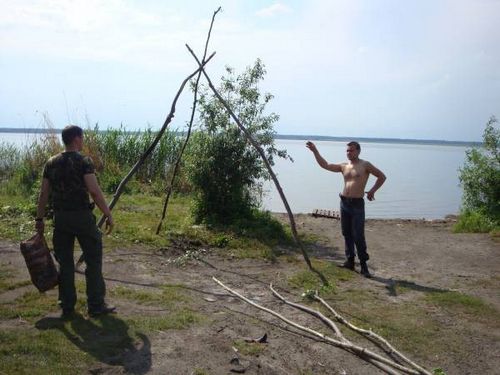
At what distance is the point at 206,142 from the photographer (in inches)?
427

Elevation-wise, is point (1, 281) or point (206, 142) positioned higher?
point (206, 142)

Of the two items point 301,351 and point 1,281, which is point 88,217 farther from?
point 301,351

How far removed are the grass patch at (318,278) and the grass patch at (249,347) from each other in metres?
2.09

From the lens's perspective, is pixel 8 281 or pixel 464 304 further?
pixel 464 304

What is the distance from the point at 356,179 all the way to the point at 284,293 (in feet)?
7.31

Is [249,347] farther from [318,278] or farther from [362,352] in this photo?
[318,278]

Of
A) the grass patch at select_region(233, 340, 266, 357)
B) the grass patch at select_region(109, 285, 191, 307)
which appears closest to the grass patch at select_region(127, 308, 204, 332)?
the grass patch at select_region(109, 285, 191, 307)

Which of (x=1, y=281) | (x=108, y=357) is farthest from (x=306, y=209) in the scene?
(x=108, y=357)

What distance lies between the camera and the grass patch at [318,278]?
729 centimetres

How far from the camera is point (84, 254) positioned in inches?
223

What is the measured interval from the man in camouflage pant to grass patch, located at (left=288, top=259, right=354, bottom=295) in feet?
9.14

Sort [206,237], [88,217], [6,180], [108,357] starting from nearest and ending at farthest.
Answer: [108,357]
[88,217]
[206,237]
[6,180]

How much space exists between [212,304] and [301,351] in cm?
161

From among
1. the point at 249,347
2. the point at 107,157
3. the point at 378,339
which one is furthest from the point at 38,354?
the point at 107,157
